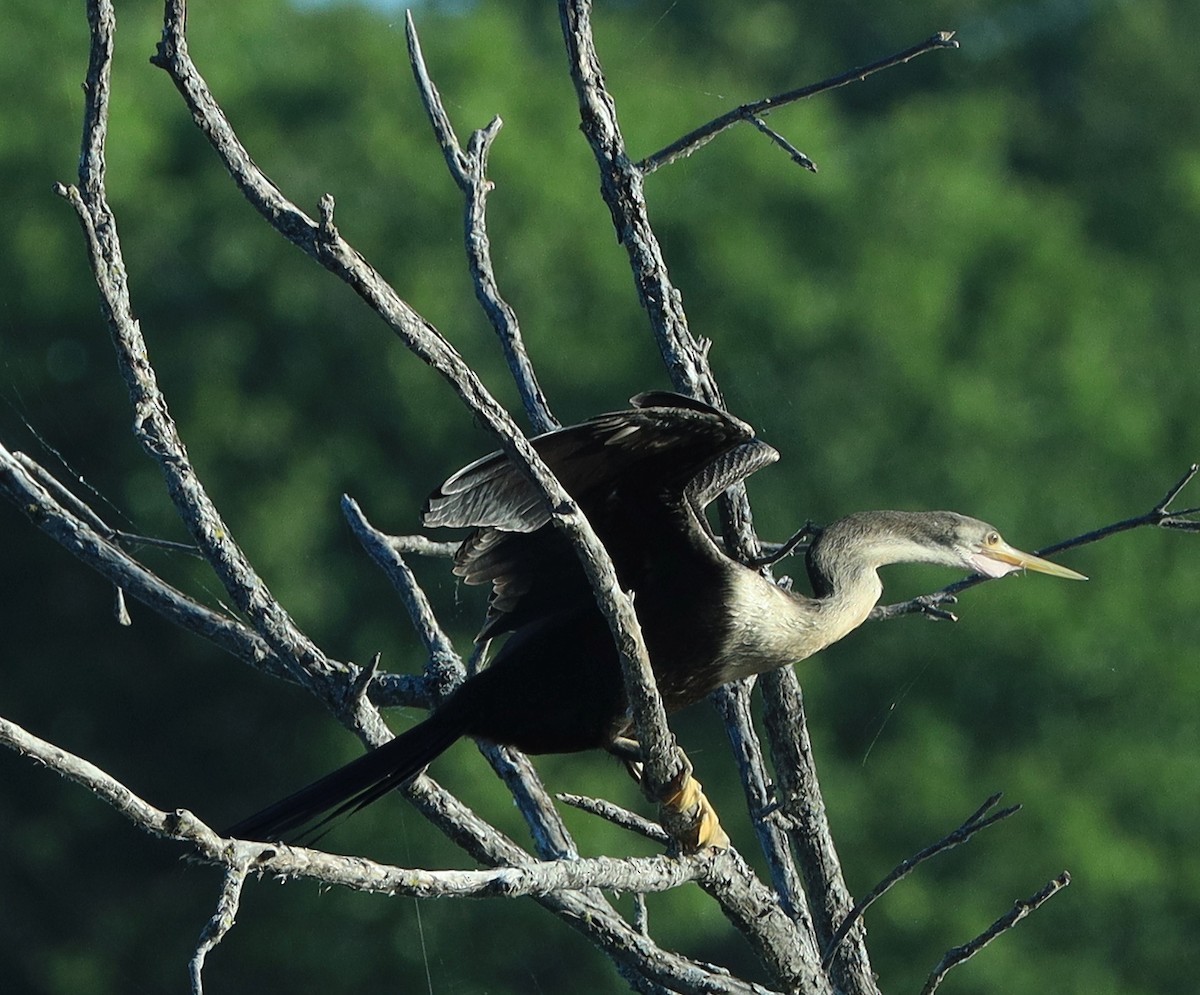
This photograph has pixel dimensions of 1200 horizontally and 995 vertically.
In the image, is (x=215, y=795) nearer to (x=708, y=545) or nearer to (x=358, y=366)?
(x=358, y=366)

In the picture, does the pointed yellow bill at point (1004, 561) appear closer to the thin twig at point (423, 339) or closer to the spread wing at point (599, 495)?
the spread wing at point (599, 495)

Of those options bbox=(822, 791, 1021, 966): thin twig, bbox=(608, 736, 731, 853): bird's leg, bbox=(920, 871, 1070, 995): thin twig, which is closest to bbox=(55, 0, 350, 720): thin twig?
bbox=(608, 736, 731, 853): bird's leg

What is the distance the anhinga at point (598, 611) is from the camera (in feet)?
7.97

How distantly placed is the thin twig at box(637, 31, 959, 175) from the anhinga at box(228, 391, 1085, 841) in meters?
0.53

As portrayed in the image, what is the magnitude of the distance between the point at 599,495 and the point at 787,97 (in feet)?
2.37

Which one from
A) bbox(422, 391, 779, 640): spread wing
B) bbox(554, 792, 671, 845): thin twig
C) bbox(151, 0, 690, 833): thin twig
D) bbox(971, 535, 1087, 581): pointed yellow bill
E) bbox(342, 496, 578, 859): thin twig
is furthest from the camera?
bbox(971, 535, 1087, 581): pointed yellow bill

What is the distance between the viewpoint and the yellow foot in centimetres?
246

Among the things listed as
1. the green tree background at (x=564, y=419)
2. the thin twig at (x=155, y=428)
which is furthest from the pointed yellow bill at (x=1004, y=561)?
the green tree background at (x=564, y=419)

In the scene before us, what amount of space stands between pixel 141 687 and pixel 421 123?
159 inches

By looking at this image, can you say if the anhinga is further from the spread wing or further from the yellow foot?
the yellow foot

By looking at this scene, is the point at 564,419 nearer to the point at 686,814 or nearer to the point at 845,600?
the point at 845,600

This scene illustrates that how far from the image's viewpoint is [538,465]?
195 centimetres

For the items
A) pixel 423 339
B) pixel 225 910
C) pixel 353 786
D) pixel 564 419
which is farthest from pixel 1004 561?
pixel 564 419

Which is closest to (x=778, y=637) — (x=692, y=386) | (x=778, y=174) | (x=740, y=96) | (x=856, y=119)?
(x=692, y=386)
